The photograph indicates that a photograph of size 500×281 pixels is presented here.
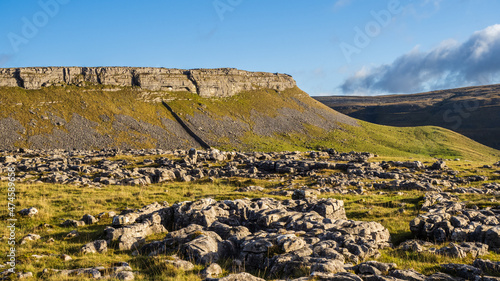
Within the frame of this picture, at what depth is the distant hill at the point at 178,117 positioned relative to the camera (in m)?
117

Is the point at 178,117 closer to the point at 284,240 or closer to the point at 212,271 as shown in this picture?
the point at 284,240

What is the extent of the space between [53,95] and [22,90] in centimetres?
1230

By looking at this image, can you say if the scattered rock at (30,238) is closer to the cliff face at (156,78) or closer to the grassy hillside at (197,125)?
the grassy hillside at (197,125)

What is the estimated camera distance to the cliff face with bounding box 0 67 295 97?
13391cm

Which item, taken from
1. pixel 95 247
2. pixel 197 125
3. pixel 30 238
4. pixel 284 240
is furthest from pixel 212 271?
pixel 197 125

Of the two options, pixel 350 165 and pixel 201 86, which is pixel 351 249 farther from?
pixel 201 86

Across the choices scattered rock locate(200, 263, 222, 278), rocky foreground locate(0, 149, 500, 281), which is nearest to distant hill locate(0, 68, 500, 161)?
rocky foreground locate(0, 149, 500, 281)

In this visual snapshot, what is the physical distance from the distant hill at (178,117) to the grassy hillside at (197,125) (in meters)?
0.35

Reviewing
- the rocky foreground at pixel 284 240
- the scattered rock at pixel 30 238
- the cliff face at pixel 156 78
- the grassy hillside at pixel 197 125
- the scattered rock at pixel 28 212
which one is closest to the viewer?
the rocky foreground at pixel 284 240

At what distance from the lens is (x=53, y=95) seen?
13062cm

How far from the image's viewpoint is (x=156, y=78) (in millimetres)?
160375

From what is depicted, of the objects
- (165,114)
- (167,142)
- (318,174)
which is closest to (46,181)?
(318,174)

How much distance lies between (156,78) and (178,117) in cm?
3302

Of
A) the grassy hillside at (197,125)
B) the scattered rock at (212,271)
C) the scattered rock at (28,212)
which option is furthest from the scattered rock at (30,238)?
the grassy hillside at (197,125)
